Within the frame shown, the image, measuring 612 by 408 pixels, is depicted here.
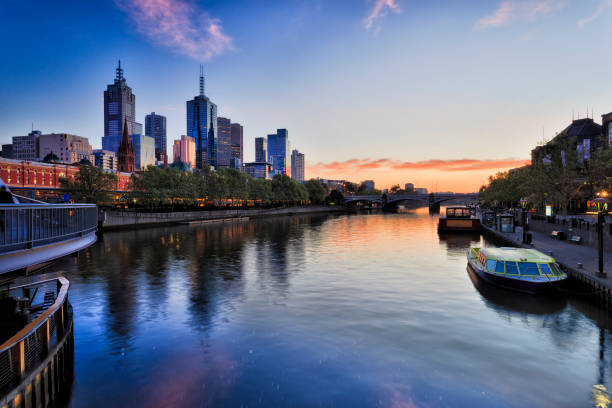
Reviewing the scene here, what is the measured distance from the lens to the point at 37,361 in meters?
11.8

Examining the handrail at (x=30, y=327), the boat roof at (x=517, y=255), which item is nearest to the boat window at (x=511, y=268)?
the boat roof at (x=517, y=255)

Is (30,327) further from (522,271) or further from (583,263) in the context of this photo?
(583,263)

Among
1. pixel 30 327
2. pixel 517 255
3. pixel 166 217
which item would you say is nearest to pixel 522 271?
pixel 517 255

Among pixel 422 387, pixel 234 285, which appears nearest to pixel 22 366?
pixel 422 387

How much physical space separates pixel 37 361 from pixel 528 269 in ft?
92.4

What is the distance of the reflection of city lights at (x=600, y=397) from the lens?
1257 centimetres

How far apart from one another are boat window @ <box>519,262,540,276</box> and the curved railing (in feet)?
89.9

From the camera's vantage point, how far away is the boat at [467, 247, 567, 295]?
80.2 feet

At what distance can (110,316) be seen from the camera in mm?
21781

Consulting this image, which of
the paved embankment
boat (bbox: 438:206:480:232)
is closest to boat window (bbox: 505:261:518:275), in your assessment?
the paved embankment

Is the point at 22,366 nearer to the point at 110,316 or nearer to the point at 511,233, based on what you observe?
the point at 110,316

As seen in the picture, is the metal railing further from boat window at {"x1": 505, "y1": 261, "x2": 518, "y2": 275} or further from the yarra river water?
boat window at {"x1": 505, "y1": 261, "x2": 518, "y2": 275}

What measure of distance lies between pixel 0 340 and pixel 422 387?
15931mm

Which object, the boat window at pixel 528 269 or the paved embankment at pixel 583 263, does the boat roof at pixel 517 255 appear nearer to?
the boat window at pixel 528 269
